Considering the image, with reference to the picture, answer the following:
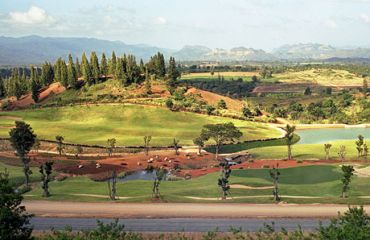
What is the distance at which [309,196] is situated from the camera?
5209cm

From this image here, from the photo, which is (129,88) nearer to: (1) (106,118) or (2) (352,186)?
(1) (106,118)

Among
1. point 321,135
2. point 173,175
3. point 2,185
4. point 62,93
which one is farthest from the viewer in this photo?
point 62,93

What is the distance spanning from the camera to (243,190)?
185 ft

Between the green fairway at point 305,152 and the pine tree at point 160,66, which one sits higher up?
the pine tree at point 160,66

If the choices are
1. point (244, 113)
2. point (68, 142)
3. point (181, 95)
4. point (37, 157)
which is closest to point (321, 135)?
point (244, 113)

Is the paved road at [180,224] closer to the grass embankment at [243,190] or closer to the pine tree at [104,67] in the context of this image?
the grass embankment at [243,190]

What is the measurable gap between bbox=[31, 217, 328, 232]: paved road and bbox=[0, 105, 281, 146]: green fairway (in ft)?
198

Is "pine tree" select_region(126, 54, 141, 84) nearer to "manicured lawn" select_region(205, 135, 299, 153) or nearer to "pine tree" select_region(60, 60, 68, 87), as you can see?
"pine tree" select_region(60, 60, 68, 87)

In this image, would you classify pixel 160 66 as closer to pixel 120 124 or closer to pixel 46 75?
pixel 46 75

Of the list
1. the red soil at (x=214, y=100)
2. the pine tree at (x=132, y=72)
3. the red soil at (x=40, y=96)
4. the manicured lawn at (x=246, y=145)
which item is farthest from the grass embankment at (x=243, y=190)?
the red soil at (x=40, y=96)

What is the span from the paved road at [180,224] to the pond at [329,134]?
7455 cm

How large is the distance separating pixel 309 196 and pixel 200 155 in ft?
132

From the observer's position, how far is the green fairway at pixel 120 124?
109 metres

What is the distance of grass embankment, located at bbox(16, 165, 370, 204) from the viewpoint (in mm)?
51125
